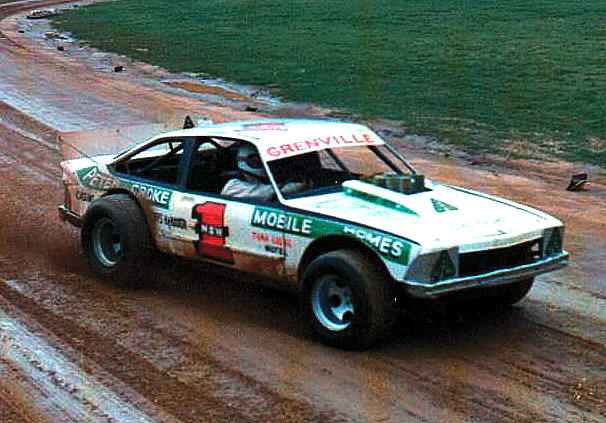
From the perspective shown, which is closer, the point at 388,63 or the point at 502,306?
the point at 502,306

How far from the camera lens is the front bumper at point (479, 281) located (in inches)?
263

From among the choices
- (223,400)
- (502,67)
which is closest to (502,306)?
(223,400)

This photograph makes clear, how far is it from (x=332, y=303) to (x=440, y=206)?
3.34ft

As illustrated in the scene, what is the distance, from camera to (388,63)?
2673 cm

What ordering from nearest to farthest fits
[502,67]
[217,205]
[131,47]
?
[217,205]
[502,67]
[131,47]

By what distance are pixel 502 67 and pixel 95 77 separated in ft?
32.2

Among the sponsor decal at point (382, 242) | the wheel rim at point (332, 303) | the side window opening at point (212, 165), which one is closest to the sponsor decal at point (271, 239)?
the wheel rim at point (332, 303)

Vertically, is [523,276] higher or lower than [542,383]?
higher

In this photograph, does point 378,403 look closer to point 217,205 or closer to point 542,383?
point 542,383

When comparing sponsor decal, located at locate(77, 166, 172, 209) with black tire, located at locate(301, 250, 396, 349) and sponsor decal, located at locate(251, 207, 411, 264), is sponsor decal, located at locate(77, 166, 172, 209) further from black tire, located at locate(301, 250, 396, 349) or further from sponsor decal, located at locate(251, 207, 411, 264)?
black tire, located at locate(301, 250, 396, 349)

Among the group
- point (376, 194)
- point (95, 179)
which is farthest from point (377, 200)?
point (95, 179)

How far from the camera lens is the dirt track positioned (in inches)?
242

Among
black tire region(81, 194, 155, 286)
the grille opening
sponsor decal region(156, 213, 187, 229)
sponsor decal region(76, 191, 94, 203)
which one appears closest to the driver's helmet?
sponsor decal region(156, 213, 187, 229)

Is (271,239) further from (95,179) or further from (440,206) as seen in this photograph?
(95,179)
